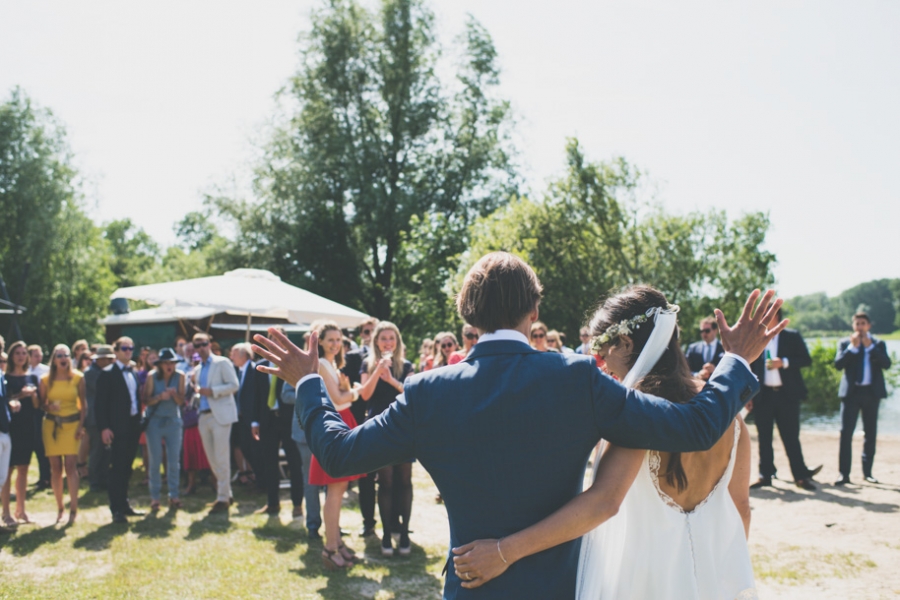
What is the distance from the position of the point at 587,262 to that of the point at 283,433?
11104 mm

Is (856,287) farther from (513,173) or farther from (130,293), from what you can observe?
(130,293)

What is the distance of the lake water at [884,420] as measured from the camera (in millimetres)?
17112

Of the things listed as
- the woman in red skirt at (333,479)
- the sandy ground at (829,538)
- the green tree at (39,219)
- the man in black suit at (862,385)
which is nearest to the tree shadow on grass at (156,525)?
the woman in red skirt at (333,479)

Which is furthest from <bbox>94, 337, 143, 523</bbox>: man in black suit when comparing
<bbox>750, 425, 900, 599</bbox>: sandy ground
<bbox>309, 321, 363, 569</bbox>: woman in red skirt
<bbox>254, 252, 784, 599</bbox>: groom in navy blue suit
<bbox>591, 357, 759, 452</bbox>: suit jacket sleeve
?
<bbox>591, 357, 759, 452</bbox>: suit jacket sleeve

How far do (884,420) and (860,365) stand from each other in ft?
41.4

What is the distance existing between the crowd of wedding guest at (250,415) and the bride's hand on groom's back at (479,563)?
4.06 m

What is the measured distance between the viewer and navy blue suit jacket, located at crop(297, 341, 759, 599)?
6.07 feet

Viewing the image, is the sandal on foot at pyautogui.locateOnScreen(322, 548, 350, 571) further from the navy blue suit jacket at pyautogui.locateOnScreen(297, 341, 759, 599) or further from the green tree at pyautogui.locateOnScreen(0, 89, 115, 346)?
the green tree at pyautogui.locateOnScreen(0, 89, 115, 346)

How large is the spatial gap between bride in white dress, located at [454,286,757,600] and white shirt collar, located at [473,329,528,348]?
46 centimetres

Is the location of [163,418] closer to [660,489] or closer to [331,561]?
[331,561]

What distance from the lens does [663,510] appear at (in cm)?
235

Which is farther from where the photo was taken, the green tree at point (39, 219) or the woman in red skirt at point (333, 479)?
the green tree at point (39, 219)

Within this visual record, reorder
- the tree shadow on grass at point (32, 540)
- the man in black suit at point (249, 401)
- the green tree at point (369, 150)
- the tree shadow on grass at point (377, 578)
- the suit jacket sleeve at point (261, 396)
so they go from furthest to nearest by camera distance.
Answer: the green tree at point (369, 150)
the man in black suit at point (249, 401)
the suit jacket sleeve at point (261, 396)
the tree shadow on grass at point (32, 540)
the tree shadow on grass at point (377, 578)

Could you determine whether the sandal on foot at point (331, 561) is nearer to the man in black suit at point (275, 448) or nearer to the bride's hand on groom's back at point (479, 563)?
the man in black suit at point (275, 448)
